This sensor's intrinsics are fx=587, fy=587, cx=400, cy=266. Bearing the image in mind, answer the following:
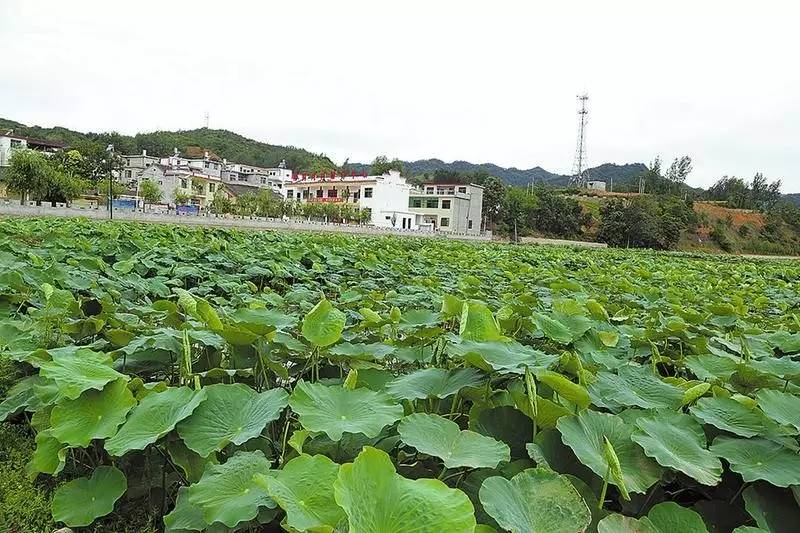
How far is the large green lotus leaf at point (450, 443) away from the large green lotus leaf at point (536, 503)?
5 cm

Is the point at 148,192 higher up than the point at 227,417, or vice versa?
the point at 148,192

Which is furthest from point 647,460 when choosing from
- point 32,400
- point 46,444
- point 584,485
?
point 32,400

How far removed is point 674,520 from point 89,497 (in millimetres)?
1255

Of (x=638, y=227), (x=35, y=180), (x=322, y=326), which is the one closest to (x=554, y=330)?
(x=322, y=326)

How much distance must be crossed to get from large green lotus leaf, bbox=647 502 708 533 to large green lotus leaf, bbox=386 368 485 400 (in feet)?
1.41

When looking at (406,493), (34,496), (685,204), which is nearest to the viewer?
(406,493)

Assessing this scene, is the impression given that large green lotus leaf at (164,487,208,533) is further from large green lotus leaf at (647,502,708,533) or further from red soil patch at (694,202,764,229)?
red soil patch at (694,202,764,229)

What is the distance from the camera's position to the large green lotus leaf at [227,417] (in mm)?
1170

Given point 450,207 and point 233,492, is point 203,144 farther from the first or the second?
point 233,492

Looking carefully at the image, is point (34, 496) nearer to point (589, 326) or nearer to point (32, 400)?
point (32, 400)

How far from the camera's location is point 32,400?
171cm

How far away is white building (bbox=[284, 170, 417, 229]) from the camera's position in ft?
161

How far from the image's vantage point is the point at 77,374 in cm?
132

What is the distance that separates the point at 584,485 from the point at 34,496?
5.17 feet
